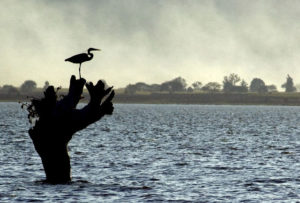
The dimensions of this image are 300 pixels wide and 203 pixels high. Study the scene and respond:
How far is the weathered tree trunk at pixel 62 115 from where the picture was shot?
28438 mm

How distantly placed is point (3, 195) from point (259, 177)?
1431 cm

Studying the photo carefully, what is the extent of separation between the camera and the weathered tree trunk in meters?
28.4

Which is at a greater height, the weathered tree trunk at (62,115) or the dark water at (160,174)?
the weathered tree trunk at (62,115)

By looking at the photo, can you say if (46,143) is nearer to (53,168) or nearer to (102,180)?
(53,168)

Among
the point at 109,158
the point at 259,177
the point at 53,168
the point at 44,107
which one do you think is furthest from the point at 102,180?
the point at 109,158

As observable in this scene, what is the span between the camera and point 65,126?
28938 millimetres

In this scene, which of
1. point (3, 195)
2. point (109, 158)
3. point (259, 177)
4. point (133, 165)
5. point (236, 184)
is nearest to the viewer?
point (3, 195)

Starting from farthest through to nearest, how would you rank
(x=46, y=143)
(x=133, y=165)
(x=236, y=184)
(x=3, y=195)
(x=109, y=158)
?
(x=109, y=158) → (x=133, y=165) → (x=236, y=184) → (x=46, y=143) → (x=3, y=195)

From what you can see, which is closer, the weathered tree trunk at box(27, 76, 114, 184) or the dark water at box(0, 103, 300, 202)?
the dark water at box(0, 103, 300, 202)

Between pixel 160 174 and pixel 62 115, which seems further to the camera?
pixel 160 174

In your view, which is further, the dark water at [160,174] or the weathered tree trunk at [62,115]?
the weathered tree trunk at [62,115]

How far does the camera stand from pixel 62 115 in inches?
1130

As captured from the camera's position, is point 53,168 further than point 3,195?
Yes

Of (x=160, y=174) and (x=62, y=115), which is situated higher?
(x=62, y=115)
